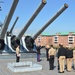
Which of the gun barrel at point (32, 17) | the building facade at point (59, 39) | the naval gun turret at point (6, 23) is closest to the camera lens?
the gun barrel at point (32, 17)

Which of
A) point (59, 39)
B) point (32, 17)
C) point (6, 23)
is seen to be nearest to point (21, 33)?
point (6, 23)

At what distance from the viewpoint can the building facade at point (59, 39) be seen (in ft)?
138

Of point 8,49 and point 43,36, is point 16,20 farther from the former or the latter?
point 43,36

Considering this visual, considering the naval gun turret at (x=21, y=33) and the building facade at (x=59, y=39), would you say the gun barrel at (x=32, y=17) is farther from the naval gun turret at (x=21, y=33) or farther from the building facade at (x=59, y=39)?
the building facade at (x=59, y=39)

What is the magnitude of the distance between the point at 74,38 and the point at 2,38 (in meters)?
22.8

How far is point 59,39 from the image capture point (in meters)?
44.6

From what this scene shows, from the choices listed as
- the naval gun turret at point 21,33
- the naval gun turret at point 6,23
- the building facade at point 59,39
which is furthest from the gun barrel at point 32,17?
the building facade at point 59,39

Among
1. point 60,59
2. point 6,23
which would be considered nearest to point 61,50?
point 60,59

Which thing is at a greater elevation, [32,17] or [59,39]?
[32,17]

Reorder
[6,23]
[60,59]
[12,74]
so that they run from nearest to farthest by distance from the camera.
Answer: [12,74]
[60,59]
[6,23]

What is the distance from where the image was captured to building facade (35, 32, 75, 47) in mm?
42094

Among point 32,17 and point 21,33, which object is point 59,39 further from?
point 32,17

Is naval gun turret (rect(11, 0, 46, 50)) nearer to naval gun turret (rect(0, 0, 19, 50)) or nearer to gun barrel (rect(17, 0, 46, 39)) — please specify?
gun barrel (rect(17, 0, 46, 39))

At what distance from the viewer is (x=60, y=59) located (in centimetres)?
1280
